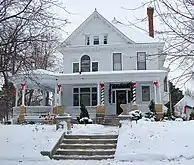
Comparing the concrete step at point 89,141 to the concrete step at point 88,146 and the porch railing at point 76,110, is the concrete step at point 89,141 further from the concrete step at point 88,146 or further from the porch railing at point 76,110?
the porch railing at point 76,110

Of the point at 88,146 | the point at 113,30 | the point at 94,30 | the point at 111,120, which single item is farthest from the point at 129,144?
the point at 94,30

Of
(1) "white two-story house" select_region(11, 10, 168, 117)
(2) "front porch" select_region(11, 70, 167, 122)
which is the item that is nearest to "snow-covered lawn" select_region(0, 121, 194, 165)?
(2) "front porch" select_region(11, 70, 167, 122)

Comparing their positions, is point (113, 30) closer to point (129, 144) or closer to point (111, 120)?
point (111, 120)

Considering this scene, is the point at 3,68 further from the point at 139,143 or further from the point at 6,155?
the point at 139,143

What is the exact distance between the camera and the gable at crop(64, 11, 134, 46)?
2872 centimetres

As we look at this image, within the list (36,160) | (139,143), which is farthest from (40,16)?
(139,143)

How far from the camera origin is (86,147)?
1365 cm

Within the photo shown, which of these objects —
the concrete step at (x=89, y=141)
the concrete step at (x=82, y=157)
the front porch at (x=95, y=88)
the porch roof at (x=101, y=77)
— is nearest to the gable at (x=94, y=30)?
the front porch at (x=95, y=88)

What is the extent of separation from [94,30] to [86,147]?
1705 cm

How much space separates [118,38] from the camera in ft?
93.9

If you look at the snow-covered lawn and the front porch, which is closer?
the snow-covered lawn

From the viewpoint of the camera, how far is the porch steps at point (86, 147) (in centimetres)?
1280

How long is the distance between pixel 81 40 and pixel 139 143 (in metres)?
17.3

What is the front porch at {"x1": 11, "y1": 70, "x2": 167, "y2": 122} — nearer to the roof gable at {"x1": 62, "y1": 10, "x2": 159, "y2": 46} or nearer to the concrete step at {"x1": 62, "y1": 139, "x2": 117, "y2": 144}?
the roof gable at {"x1": 62, "y1": 10, "x2": 159, "y2": 46}
